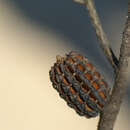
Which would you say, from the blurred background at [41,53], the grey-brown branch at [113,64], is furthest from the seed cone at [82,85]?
the blurred background at [41,53]

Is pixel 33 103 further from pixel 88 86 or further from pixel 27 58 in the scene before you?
pixel 88 86

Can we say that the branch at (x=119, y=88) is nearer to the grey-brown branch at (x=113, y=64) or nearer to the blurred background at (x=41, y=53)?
the grey-brown branch at (x=113, y=64)

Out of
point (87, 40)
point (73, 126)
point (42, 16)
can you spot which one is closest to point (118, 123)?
point (73, 126)

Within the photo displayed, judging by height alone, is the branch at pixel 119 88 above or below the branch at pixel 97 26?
below

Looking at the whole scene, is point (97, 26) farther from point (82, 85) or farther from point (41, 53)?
point (41, 53)

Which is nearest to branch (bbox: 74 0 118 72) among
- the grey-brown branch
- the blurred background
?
the grey-brown branch

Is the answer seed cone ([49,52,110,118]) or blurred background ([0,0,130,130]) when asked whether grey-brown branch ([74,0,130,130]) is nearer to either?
seed cone ([49,52,110,118])
